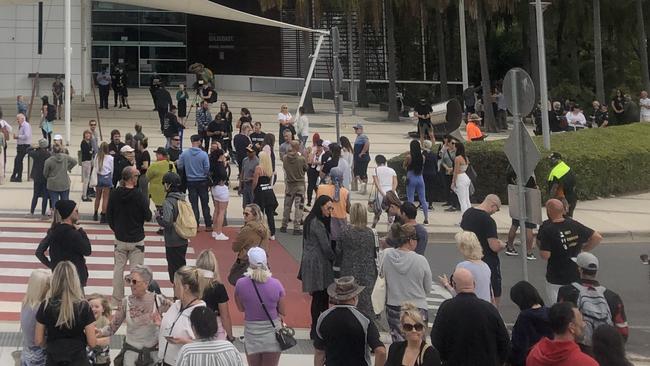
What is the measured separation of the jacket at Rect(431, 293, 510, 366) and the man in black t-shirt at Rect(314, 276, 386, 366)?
1.72 ft

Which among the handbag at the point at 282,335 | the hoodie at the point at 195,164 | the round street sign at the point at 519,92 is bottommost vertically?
the handbag at the point at 282,335

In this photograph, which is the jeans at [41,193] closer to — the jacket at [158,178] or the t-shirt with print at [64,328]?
the jacket at [158,178]

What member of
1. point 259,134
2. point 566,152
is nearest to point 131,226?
point 259,134

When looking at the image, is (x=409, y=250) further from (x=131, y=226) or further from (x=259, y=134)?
(x=259, y=134)

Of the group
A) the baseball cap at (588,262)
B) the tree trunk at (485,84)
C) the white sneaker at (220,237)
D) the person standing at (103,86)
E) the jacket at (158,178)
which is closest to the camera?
the baseball cap at (588,262)

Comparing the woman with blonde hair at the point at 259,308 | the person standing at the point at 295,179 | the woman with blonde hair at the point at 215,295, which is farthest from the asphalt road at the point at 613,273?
the woman with blonde hair at the point at 215,295

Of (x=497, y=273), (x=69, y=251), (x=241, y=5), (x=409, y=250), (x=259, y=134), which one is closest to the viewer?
(x=409, y=250)

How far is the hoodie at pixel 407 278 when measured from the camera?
8430mm

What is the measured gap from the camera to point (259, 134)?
64.7ft

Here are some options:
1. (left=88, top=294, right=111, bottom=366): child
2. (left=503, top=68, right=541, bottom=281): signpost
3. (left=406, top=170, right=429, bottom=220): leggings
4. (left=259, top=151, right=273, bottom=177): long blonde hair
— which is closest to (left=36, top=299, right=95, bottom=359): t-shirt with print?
(left=88, top=294, right=111, bottom=366): child

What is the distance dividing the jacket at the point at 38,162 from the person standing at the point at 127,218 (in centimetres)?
627

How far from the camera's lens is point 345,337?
6695 millimetres

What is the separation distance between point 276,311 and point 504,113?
103 ft

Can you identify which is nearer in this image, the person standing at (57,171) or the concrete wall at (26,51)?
the person standing at (57,171)
